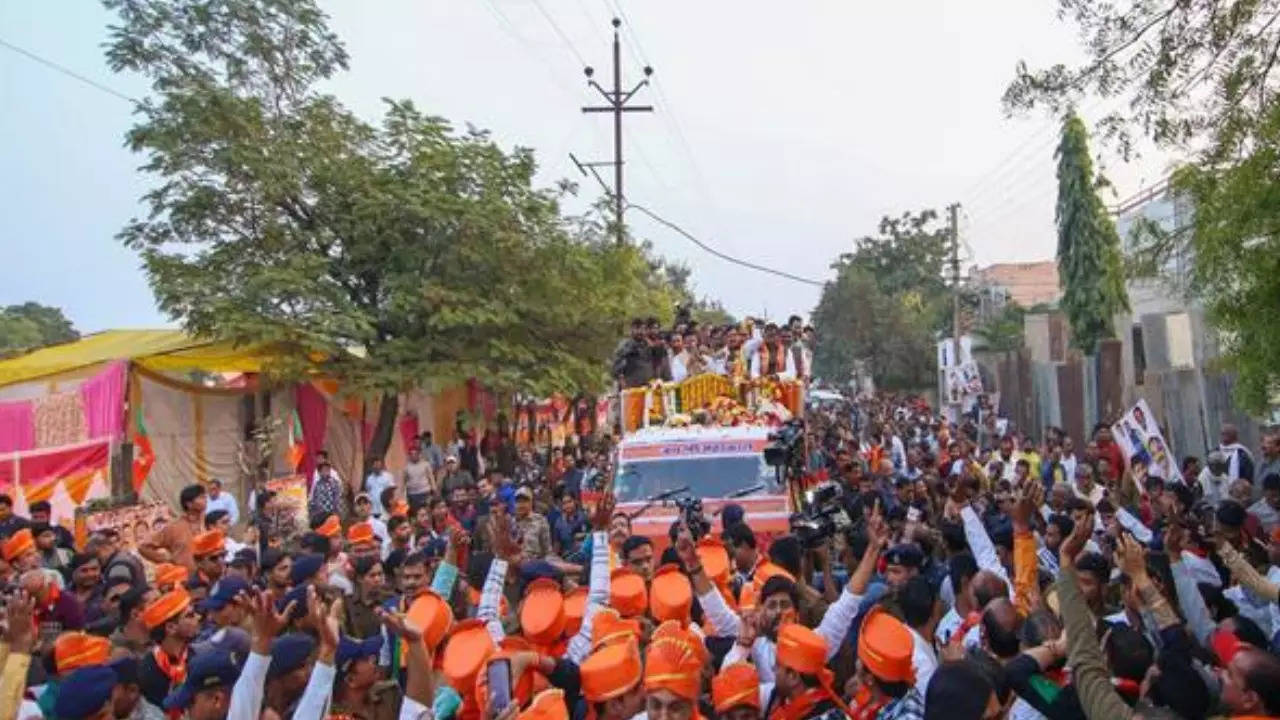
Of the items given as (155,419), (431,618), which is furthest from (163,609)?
(155,419)

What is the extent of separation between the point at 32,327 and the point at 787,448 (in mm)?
43945

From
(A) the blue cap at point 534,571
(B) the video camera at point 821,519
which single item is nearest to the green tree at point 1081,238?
(B) the video camera at point 821,519

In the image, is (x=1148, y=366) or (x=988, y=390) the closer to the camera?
(x=1148, y=366)

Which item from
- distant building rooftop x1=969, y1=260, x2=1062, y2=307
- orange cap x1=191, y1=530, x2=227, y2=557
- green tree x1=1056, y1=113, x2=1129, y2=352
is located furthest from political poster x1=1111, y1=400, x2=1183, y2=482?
distant building rooftop x1=969, y1=260, x2=1062, y2=307

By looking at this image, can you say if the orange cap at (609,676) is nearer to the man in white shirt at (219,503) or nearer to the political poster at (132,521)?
the man in white shirt at (219,503)

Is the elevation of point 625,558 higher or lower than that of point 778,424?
lower

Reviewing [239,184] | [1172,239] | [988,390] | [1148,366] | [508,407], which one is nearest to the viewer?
[1172,239]

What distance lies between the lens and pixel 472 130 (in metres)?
19.9

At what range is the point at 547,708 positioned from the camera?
4.38 metres

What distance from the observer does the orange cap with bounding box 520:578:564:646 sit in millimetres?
5148

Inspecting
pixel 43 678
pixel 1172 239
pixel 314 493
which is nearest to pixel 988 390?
pixel 314 493

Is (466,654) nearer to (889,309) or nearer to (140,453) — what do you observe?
(140,453)

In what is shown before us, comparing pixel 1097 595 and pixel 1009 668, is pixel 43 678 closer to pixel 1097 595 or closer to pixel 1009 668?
pixel 1009 668

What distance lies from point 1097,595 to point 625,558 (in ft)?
8.73
